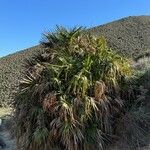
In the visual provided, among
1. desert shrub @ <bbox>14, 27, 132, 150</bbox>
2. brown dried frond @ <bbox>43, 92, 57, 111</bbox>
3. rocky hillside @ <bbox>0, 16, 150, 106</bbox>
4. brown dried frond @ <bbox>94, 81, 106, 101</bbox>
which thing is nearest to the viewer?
desert shrub @ <bbox>14, 27, 132, 150</bbox>

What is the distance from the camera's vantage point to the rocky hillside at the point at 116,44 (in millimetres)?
40312

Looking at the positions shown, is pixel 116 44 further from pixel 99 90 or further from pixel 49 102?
pixel 49 102

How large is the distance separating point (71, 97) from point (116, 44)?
1287 inches

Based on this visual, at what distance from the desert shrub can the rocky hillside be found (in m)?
20.5

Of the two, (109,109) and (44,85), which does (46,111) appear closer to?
(44,85)

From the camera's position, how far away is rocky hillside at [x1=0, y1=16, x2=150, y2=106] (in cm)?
4031

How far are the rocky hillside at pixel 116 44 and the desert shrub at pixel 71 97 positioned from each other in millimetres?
20494

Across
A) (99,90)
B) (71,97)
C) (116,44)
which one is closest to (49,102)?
(71,97)

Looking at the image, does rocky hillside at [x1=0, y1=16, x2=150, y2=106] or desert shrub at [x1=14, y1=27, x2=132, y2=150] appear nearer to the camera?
desert shrub at [x1=14, y1=27, x2=132, y2=150]

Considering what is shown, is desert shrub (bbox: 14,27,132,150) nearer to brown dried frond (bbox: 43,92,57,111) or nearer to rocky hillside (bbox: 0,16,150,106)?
brown dried frond (bbox: 43,92,57,111)

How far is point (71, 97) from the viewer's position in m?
13.7

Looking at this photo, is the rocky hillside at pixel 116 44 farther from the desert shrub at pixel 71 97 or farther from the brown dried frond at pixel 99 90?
the brown dried frond at pixel 99 90

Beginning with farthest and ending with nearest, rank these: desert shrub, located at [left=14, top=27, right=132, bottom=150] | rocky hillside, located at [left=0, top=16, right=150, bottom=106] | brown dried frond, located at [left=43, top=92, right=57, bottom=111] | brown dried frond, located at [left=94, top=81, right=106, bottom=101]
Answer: rocky hillside, located at [left=0, top=16, right=150, bottom=106] < brown dried frond, located at [left=94, top=81, right=106, bottom=101] < brown dried frond, located at [left=43, top=92, right=57, bottom=111] < desert shrub, located at [left=14, top=27, right=132, bottom=150]

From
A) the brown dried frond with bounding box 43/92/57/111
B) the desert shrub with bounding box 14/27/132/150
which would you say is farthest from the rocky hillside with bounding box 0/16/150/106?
the brown dried frond with bounding box 43/92/57/111
